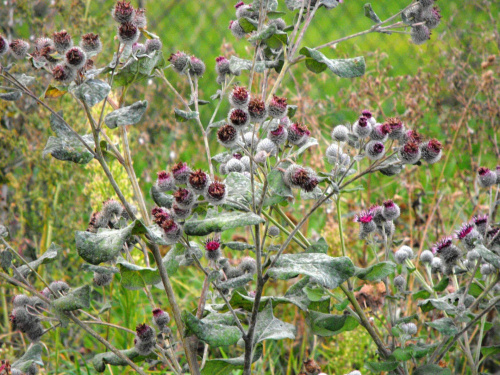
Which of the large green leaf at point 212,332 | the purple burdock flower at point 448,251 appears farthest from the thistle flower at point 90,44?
the purple burdock flower at point 448,251

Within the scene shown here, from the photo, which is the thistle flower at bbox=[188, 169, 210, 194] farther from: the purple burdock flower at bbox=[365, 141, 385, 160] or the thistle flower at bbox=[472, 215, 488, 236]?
the thistle flower at bbox=[472, 215, 488, 236]

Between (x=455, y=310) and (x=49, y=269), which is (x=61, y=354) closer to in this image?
(x=49, y=269)

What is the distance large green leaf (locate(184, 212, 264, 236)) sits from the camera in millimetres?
1178

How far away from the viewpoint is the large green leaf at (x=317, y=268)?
125cm

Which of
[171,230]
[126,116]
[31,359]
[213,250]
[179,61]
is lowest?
[31,359]

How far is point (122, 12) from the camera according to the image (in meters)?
1.40

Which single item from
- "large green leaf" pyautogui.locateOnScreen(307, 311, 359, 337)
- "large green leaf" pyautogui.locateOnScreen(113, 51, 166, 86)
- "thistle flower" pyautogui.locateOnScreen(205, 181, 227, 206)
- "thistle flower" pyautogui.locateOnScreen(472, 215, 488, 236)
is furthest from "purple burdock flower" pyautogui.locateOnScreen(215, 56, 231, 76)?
"thistle flower" pyautogui.locateOnScreen(472, 215, 488, 236)

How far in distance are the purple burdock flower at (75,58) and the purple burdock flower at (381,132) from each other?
773 mm

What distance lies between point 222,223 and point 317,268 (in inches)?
10.5

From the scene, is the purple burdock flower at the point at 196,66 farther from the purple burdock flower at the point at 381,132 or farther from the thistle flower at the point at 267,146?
the purple burdock flower at the point at 381,132

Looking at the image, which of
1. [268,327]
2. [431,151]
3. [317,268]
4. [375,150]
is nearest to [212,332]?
[268,327]

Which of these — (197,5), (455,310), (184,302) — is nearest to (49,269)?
(184,302)

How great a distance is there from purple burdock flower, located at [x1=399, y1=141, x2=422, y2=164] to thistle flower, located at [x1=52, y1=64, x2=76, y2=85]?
0.86 meters

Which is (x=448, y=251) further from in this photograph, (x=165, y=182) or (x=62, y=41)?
(x=62, y=41)
